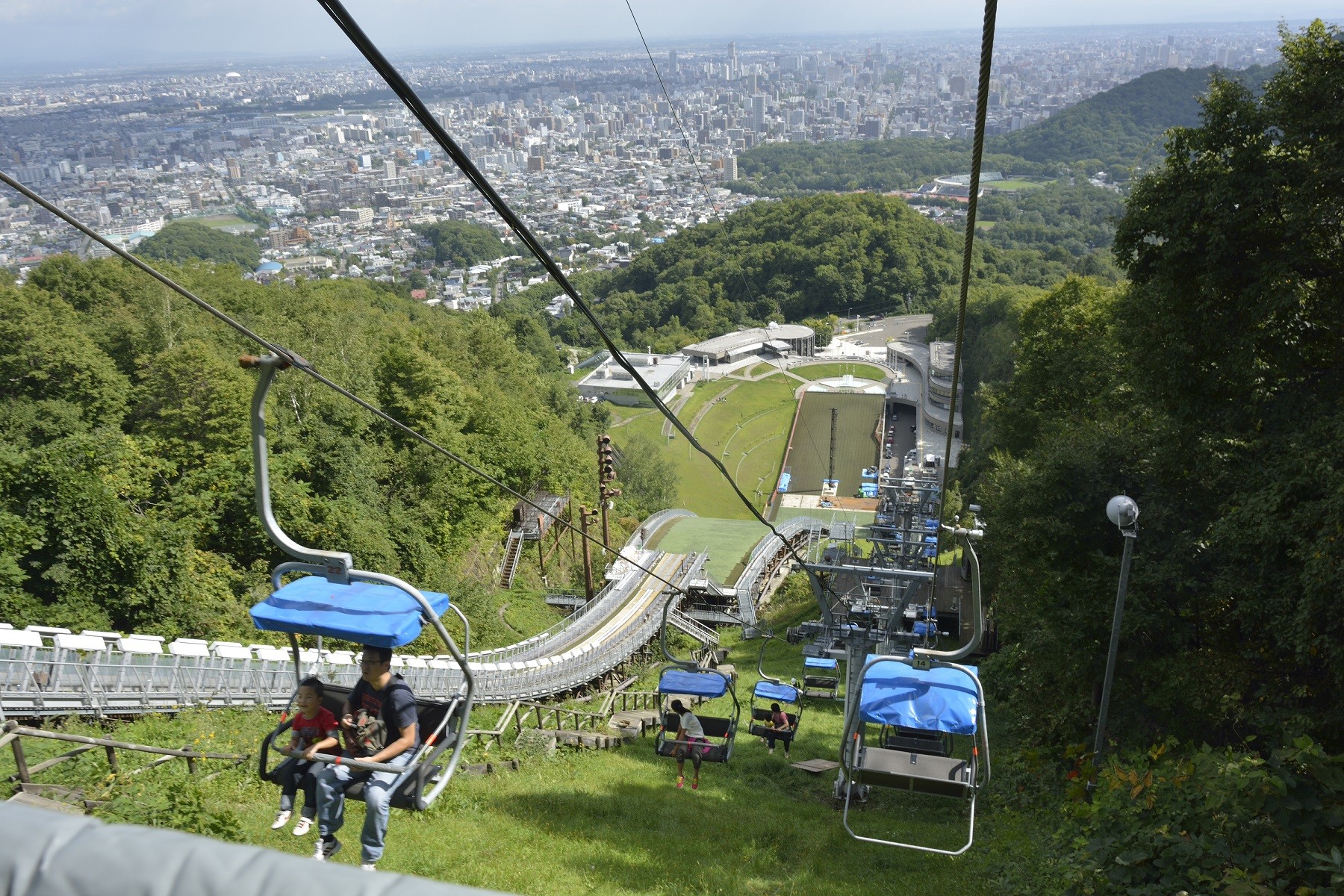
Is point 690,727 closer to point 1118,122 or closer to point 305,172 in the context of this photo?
point 305,172

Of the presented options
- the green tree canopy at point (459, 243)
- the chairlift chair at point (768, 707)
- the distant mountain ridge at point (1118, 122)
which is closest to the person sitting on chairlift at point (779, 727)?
the chairlift chair at point (768, 707)

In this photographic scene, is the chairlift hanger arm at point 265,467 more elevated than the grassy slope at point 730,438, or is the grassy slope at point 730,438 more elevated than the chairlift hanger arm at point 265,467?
the chairlift hanger arm at point 265,467

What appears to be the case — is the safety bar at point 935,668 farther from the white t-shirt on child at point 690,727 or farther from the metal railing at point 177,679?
the metal railing at point 177,679

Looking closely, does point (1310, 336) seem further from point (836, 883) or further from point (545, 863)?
point (545, 863)

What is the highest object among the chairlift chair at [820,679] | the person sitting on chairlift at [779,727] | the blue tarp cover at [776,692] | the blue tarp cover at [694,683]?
the blue tarp cover at [694,683]

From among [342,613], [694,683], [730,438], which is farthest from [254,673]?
[730,438]

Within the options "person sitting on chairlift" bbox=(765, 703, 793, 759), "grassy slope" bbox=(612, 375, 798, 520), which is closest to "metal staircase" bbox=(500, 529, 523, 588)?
"person sitting on chairlift" bbox=(765, 703, 793, 759)

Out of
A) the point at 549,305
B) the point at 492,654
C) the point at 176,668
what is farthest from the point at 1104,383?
the point at 549,305

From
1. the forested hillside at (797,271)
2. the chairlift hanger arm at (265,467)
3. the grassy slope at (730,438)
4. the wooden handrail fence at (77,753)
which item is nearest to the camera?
the chairlift hanger arm at (265,467)
